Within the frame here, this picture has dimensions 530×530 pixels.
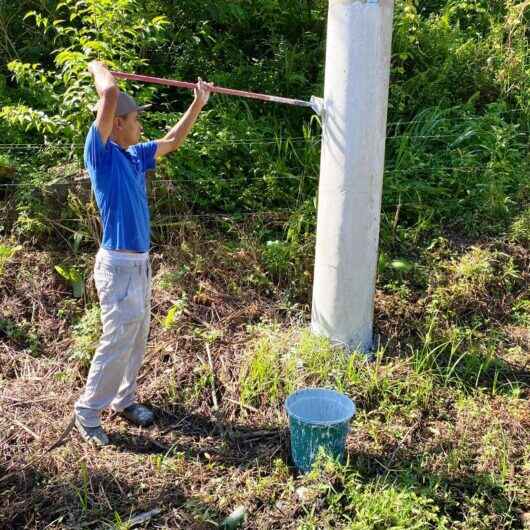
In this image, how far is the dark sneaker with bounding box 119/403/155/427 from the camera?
3453mm

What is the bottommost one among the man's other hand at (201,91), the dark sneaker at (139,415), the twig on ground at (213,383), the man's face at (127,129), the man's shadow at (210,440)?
the man's shadow at (210,440)

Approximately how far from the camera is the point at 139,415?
3.46 meters

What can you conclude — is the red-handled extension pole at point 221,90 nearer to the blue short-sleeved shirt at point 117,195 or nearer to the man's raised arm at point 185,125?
the man's raised arm at point 185,125

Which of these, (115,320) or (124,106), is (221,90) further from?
(115,320)

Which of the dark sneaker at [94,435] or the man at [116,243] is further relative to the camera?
the dark sneaker at [94,435]

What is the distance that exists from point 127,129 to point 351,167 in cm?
129

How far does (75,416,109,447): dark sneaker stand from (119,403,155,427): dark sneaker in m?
0.22

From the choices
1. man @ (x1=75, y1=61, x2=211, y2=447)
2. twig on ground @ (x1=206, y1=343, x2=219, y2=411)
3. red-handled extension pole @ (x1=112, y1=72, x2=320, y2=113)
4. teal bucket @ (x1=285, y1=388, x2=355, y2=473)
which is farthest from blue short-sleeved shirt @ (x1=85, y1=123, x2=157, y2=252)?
teal bucket @ (x1=285, y1=388, x2=355, y2=473)

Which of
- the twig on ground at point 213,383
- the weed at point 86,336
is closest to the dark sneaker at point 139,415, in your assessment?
the twig on ground at point 213,383

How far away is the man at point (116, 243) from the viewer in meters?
3.01

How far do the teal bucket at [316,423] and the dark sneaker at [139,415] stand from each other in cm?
88

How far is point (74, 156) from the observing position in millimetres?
4723

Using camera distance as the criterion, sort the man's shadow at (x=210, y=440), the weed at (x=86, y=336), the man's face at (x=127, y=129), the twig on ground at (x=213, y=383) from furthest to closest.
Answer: the weed at (x=86, y=336) < the twig on ground at (x=213, y=383) < the man's shadow at (x=210, y=440) < the man's face at (x=127, y=129)

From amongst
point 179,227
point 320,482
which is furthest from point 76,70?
point 320,482
